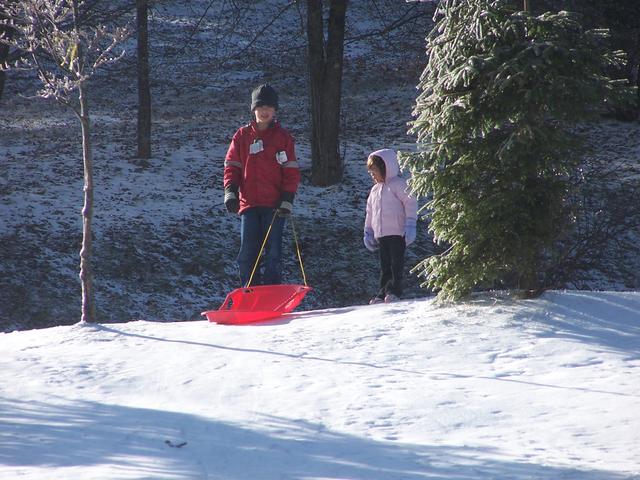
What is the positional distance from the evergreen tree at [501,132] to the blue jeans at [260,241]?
169 cm

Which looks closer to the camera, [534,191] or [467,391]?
[467,391]

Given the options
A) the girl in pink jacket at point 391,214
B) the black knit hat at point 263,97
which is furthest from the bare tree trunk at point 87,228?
the girl in pink jacket at point 391,214

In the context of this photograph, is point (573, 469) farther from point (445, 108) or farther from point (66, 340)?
point (66, 340)

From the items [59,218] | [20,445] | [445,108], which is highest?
[445,108]

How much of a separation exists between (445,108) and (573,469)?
3.39m

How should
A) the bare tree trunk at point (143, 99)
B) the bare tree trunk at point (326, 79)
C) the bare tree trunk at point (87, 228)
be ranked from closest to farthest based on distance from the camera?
1. the bare tree trunk at point (87, 228)
2. the bare tree trunk at point (326, 79)
3. the bare tree trunk at point (143, 99)

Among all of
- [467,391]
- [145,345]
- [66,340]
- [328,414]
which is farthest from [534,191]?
[66,340]

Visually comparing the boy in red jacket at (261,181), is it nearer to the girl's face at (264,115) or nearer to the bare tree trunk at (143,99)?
the girl's face at (264,115)

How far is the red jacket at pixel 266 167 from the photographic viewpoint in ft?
25.7

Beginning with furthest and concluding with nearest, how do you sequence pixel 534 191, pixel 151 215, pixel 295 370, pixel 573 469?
1. pixel 151 215
2. pixel 534 191
3. pixel 295 370
4. pixel 573 469

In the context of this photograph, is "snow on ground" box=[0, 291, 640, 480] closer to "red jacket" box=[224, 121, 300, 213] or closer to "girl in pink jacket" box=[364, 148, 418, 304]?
"girl in pink jacket" box=[364, 148, 418, 304]

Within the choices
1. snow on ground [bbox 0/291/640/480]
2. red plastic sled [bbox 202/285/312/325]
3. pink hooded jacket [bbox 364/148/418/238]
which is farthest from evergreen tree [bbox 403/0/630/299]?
red plastic sled [bbox 202/285/312/325]

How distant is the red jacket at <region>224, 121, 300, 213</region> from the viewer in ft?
25.7

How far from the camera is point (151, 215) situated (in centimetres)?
1320
